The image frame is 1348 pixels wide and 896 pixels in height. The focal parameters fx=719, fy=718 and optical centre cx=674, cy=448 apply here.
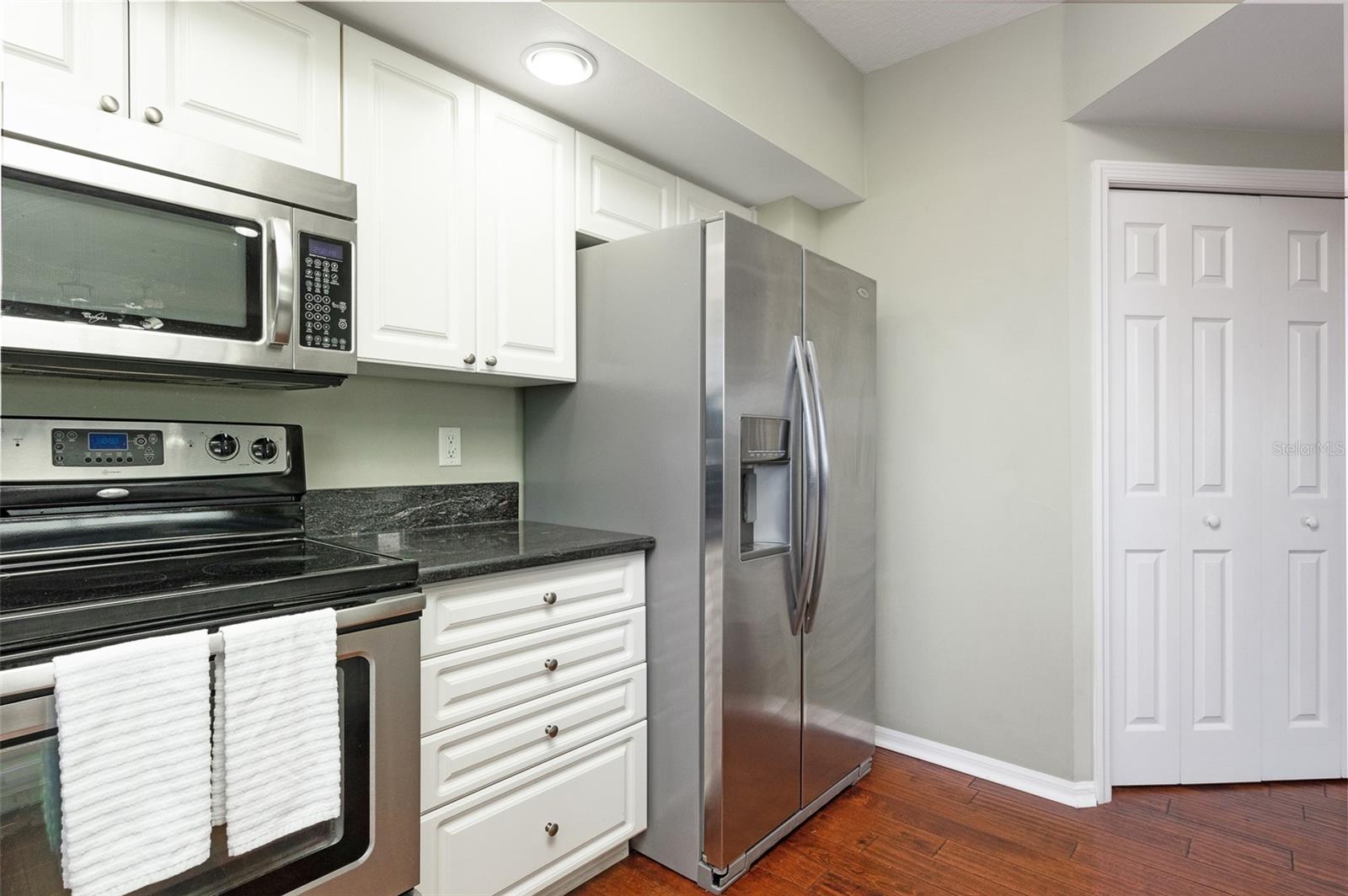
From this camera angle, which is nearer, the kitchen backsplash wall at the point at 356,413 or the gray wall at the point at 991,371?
the kitchen backsplash wall at the point at 356,413

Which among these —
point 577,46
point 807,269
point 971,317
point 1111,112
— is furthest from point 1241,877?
point 577,46

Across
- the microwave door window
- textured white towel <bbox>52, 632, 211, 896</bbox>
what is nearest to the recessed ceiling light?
the microwave door window

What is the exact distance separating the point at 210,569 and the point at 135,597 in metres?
0.25

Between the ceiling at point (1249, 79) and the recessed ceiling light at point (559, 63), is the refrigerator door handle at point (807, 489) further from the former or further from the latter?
the ceiling at point (1249, 79)

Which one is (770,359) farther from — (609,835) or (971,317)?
(609,835)

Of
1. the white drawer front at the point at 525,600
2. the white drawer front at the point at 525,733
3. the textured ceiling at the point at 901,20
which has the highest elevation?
the textured ceiling at the point at 901,20

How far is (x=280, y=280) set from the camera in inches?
56.8

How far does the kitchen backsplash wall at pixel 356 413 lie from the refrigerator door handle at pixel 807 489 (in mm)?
935

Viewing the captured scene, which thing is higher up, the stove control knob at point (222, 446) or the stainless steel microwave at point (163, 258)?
the stainless steel microwave at point (163, 258)

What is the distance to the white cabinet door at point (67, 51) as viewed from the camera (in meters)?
1.18

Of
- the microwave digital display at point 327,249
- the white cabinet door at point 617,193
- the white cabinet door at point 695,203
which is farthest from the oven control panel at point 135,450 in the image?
the white cabinet door at point 695,203

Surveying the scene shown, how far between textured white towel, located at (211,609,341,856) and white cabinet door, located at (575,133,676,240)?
141cm

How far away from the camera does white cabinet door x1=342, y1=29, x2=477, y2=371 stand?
1.66 meters

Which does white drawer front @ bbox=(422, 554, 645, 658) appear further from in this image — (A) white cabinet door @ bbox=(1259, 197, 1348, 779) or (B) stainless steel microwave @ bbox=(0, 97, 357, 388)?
(A) white cabinet door @ bbox=(1259, 197, 1348, 779)
